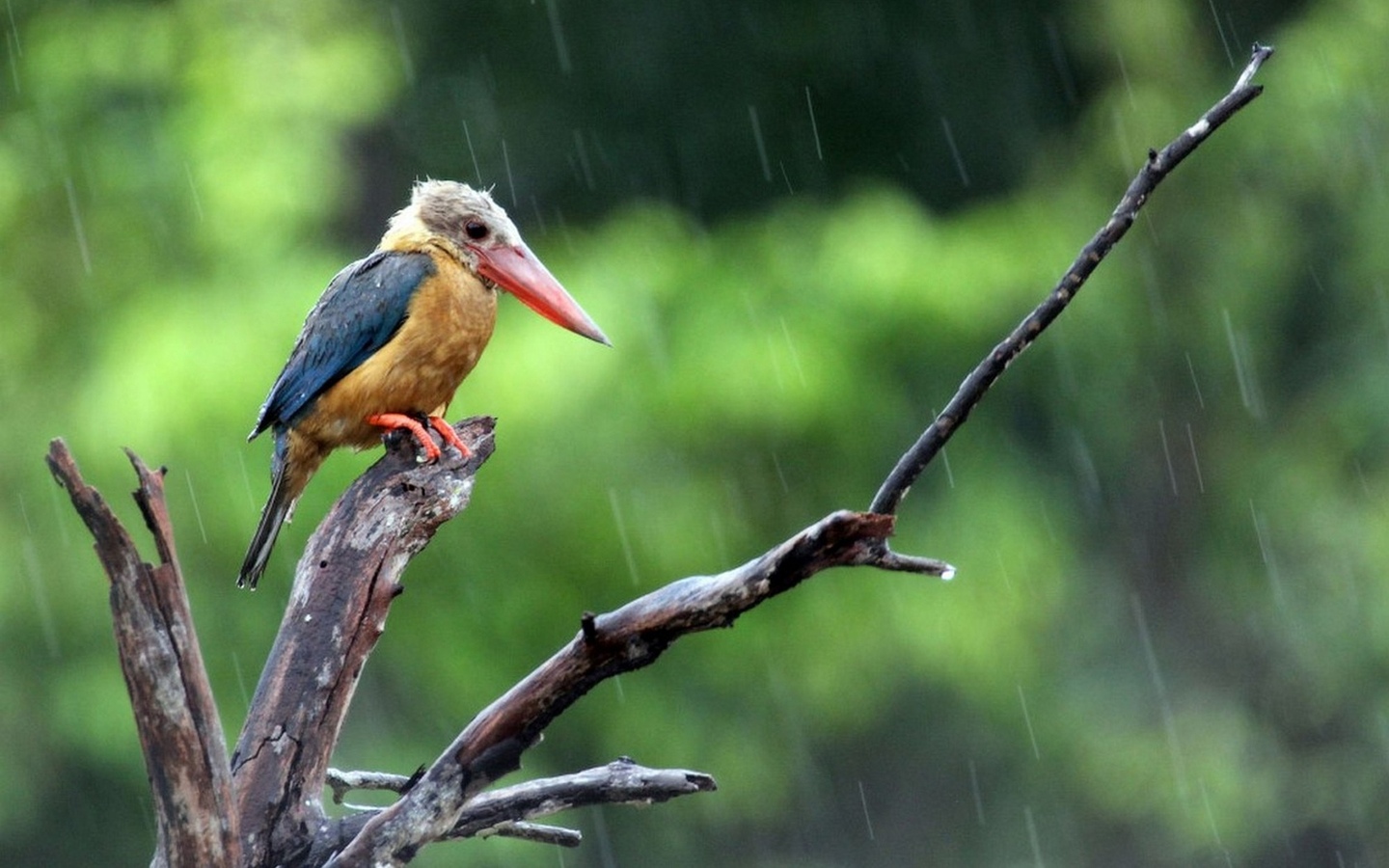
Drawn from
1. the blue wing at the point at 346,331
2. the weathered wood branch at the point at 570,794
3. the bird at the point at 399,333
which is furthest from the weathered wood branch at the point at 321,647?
the blue wing at the point at 346,331

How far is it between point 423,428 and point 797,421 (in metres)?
4.31

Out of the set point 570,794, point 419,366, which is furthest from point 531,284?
point 570,794

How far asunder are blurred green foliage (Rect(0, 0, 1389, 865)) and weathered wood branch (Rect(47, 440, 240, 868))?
4.50 metres

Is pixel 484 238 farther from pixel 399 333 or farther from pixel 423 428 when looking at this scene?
pixel 423 428

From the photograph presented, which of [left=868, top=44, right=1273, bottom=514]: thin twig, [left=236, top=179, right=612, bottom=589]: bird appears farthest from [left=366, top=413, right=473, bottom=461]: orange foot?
[left=868, top=44, right=1273, bottom=514]: thin twig

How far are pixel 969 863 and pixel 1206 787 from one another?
83.4 inches

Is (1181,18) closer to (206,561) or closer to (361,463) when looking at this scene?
(361,463)

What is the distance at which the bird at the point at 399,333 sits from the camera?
11.9 feet

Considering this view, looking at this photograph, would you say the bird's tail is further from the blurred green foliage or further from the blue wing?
the blurred green foliage

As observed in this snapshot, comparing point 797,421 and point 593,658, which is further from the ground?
point 797,421

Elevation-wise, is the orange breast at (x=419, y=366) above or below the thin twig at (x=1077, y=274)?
above

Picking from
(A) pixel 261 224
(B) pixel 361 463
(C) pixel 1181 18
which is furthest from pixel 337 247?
(C) pixel 1181 18

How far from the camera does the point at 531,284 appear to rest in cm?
377

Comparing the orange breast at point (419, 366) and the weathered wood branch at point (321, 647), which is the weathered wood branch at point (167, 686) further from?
the orange breast at point (419, 366)
